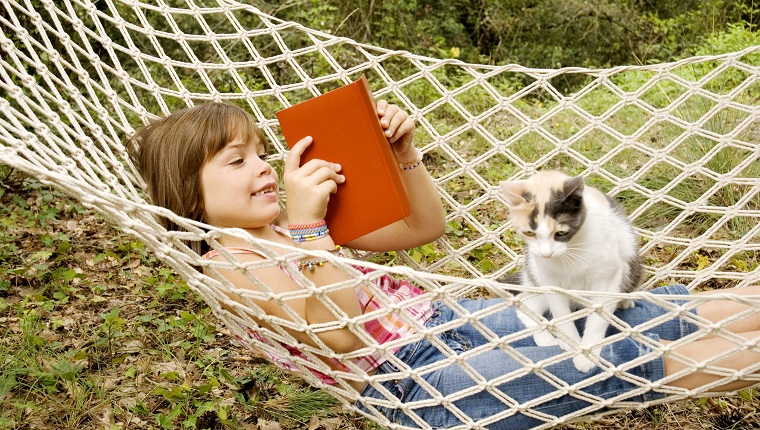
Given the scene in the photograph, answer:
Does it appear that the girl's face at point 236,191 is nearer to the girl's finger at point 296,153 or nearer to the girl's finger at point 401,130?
the girl's finger at point 296,153

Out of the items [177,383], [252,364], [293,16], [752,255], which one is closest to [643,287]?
[752,255]

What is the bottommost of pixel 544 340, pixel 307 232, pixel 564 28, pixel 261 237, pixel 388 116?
pixel 564 28

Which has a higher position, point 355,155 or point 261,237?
point 355,155

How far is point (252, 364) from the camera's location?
2.05 metres

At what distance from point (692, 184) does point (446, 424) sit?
64.9 inches

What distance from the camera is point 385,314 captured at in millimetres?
1223

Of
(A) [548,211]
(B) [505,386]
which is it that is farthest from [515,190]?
(B) [505,386]

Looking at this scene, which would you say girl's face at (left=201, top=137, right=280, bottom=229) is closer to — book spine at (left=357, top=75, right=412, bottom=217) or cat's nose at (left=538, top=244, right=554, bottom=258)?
book spine at (left=357, top=75, right=412, bottom=217)

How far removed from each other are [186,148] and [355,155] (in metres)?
0.36

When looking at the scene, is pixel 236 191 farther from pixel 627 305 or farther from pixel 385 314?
pixel 627 305

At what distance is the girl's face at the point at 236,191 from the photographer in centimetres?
148

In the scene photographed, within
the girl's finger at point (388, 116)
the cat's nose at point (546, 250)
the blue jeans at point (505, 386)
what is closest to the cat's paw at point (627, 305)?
the blue jeans at point (505, 386)

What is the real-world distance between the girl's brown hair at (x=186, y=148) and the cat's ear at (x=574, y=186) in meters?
0.67

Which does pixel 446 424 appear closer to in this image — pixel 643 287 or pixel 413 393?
pixel 413 393
